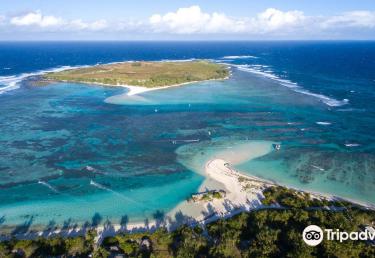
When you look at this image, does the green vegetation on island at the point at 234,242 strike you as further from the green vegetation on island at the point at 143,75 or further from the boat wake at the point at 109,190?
the green vegetation on island at the point at 143,75

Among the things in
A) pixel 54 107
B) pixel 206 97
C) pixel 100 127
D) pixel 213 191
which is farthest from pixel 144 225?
pixel 206 97

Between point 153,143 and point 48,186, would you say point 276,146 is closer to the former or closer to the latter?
point 153,143

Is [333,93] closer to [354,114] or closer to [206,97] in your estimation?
[354,114]

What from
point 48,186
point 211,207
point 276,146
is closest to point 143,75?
point 276,146

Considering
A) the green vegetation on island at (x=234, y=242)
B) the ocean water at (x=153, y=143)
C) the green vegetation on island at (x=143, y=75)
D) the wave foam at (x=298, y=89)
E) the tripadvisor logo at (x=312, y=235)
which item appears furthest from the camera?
the green vegetation on island at (x=143, y=75)

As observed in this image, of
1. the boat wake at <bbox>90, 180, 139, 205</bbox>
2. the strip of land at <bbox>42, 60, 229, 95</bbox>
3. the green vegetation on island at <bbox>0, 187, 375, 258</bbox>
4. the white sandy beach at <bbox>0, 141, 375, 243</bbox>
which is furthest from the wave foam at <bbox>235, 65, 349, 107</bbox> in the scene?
the boat wake at <bbox>90, 180, 139, 205</bbox>

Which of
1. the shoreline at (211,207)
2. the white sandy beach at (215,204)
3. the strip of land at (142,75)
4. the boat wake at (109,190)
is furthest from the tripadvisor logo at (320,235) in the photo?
the strip of land at (142,75)

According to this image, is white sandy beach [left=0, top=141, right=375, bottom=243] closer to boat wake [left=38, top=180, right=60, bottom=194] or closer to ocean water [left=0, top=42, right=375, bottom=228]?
ocean water [left=0, top=42, right=375, bottom=228]
